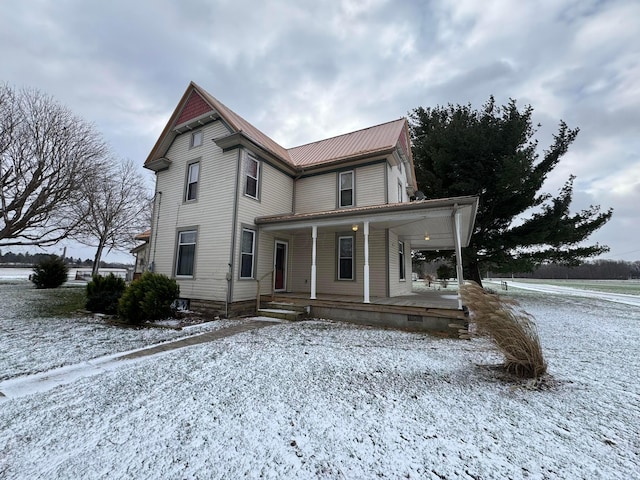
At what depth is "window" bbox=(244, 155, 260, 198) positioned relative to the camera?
9353 mm

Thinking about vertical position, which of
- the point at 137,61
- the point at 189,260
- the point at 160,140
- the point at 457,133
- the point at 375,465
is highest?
the point at 137,61

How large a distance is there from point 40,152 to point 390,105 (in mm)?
19680

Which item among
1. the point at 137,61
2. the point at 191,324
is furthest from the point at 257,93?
the point at 191,324

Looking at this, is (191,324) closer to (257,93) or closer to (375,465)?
(375,465)

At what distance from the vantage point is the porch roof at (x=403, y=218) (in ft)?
22.7

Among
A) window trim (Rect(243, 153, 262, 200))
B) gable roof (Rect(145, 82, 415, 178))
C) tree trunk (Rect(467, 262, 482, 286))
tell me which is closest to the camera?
window trim (Rect(243, 153, 262, 200))

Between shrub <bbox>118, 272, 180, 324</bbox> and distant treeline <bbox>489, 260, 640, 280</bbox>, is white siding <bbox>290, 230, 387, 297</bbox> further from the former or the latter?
distant treeline <bbox>489, 260, 640, 280</bbox>

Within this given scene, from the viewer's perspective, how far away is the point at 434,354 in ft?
15.7

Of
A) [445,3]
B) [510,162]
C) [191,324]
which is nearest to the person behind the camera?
[191,324]

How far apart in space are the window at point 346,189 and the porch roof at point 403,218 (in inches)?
49.6

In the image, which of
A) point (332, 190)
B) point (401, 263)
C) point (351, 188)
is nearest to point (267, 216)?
point (332, 190)

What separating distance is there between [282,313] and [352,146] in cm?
748

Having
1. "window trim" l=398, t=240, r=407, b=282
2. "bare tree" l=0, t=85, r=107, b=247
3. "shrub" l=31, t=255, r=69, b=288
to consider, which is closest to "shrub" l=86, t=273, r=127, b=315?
"bare tree" l=0, t=85, r=107, b=247

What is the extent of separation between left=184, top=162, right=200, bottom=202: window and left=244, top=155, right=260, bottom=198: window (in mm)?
2144
